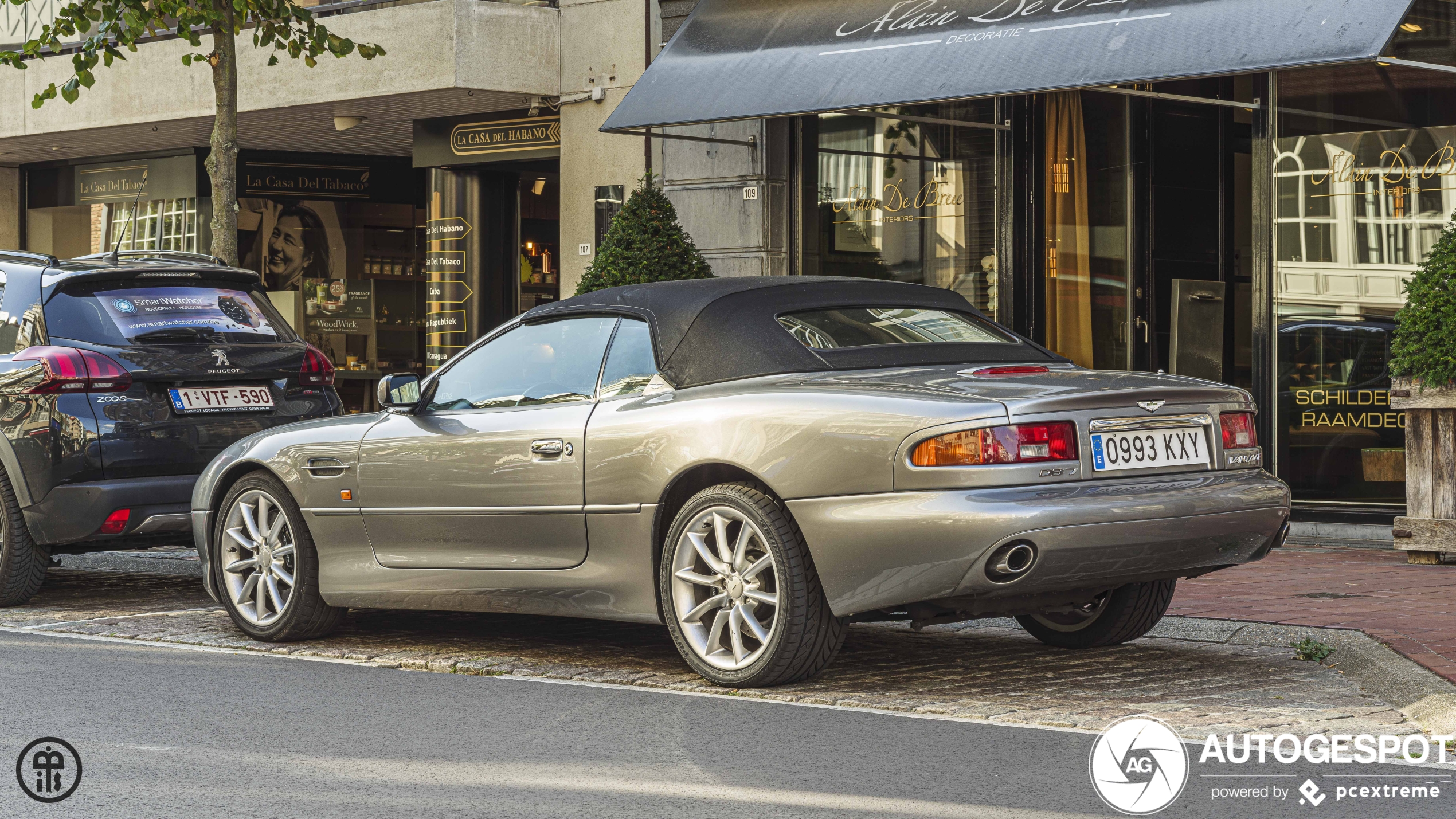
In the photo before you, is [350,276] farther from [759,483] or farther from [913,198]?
[759,483]

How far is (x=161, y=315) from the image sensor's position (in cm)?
880

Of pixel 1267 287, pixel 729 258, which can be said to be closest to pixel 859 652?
pixel 1267 287

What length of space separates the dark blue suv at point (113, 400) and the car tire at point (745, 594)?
3.50 m

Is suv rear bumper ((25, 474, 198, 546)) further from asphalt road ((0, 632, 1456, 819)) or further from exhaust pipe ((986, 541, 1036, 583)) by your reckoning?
exhaust pipe ((986, 541, 1036, 583))

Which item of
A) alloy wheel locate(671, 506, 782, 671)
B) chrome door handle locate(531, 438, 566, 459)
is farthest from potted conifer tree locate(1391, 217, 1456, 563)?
chrome door handle locate(531, 438, 566, 459)

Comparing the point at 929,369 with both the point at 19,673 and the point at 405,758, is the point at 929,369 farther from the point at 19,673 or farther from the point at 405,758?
the point at 19,673

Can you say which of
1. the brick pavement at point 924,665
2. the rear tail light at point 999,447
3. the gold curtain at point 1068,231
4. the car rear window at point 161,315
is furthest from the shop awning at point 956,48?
the rear tail light at point 999,447

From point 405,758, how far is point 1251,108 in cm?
887

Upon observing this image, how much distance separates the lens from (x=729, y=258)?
1483cm

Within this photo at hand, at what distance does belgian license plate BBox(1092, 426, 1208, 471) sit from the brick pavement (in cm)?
79

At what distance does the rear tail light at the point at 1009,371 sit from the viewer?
5984 mm

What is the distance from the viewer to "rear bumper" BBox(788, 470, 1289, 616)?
5.36 m

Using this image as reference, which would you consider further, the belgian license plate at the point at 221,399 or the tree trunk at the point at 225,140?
the tree trunk at the point at 225,140

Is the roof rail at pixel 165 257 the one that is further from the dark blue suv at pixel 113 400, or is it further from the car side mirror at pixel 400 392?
the car side mirror at pixel 400 392
